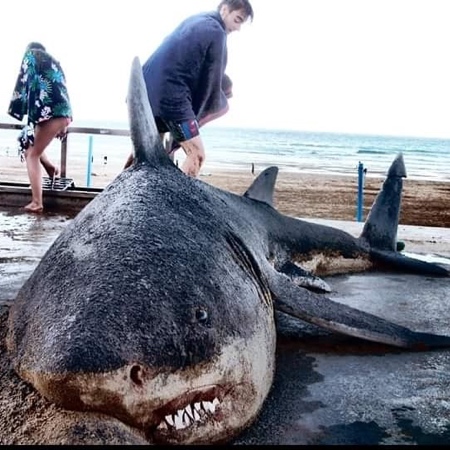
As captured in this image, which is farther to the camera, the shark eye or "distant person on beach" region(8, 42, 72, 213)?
"distant person on beach" region(8, 42, 72, 213)

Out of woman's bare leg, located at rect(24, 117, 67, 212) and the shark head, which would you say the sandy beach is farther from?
the shark head

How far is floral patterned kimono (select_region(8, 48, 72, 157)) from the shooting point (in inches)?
300

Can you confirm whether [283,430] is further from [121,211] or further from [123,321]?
[121,211]

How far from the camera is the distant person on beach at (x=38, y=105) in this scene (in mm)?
7629

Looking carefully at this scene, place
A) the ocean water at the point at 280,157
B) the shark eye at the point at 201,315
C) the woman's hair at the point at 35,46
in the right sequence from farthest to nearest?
the ocean water at the point at 280,157 → the woman's hair at the point at 35,46 → the shark eye at the point at 201,315

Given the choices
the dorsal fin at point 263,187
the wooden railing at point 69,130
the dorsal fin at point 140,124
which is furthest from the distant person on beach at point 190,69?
the wooden railing at point 69,130

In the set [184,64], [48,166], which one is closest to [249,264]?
[184,64]

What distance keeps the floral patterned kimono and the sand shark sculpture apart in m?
A: 4.54

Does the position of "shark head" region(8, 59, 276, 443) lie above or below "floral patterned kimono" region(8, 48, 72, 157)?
below

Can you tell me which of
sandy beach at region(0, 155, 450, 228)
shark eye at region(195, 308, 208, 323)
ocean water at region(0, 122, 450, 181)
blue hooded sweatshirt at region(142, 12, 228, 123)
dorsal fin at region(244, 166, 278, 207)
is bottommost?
ocean water at region(0, 122, 450, 181)

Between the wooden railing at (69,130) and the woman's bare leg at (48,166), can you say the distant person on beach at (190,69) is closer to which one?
the woman's bare leg at (48,166)

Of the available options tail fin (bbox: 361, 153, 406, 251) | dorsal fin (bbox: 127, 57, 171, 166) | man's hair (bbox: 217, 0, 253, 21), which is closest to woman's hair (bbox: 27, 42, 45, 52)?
man's hair (bbox: 217, 0, 253, 21)

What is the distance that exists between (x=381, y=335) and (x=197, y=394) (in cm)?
126

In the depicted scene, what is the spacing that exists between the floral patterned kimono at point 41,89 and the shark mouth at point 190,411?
6202 millimetres
